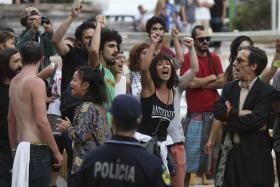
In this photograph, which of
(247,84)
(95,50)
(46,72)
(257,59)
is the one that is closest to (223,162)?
(247,84)

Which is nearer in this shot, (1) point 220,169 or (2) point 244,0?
(1) point 220,169

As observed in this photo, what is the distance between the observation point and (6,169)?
897cm

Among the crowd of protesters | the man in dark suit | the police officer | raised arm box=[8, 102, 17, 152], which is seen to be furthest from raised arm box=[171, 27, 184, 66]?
the police officer

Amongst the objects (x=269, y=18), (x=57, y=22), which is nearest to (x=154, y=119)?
(x=57, y=22)

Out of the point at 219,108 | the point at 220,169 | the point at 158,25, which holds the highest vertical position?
the point at 158,25

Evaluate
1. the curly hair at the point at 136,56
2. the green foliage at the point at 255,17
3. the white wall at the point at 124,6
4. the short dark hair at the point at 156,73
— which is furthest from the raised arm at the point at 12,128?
the white wall at the point at 124,6

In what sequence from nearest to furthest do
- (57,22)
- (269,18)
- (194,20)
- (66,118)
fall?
1. (66,118)
2. (194,20)
3. (57,22)
4. (269,18)

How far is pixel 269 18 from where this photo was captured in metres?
26.1

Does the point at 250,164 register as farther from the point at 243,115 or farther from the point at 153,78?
the point at 153,78

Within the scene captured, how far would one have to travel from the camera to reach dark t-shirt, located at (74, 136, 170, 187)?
632 centimetres

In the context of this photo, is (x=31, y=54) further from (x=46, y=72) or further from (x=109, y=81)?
(x=46, y=72)

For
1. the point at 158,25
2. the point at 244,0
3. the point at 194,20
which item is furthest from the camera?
the point at 244,0

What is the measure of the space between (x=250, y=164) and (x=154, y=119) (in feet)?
3.44

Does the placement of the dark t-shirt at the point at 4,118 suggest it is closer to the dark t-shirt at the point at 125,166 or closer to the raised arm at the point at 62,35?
the raised arm at the point at 62,35
